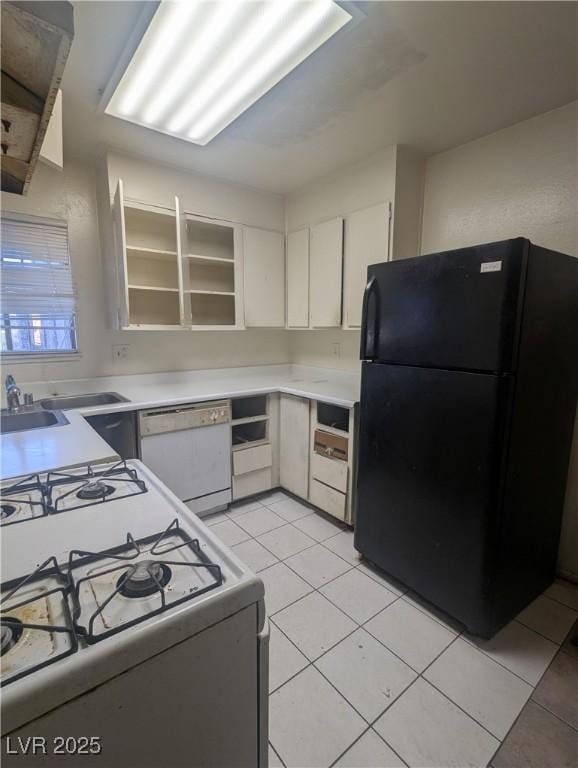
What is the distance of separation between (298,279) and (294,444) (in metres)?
1.36

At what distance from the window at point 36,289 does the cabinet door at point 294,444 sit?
1.59 meters

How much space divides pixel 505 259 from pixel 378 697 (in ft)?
5.71

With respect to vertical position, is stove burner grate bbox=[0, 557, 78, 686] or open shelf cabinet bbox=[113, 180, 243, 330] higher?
open shelf cabinet bbox=[113, 180, 243, 330]

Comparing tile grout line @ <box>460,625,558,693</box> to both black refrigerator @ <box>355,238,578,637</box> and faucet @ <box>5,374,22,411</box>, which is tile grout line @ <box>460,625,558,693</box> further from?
faucet @ <box>5,374,22,411</box>

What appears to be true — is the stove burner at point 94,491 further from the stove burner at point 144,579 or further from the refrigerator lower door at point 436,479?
the refrigerator lower door at point 436,479

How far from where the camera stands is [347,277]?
2613 mm

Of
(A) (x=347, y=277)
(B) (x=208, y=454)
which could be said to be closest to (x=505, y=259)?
(A) (x=347, y=277)

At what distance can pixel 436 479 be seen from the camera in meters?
1.66

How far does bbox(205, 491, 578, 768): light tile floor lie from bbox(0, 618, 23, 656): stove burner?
1.09 m

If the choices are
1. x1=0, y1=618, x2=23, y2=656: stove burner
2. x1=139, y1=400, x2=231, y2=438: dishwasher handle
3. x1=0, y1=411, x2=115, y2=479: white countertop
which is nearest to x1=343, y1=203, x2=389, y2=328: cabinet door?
x1=139, y1=400, x2=231, y2=438: dishwasher handle

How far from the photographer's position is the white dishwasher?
2.29 metres

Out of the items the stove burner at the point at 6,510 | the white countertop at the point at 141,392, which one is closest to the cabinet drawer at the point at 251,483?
the white countertop at the point at 141,392

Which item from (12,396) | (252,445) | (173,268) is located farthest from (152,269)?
(252,445)

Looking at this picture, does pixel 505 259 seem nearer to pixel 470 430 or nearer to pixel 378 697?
pixel 470 430
